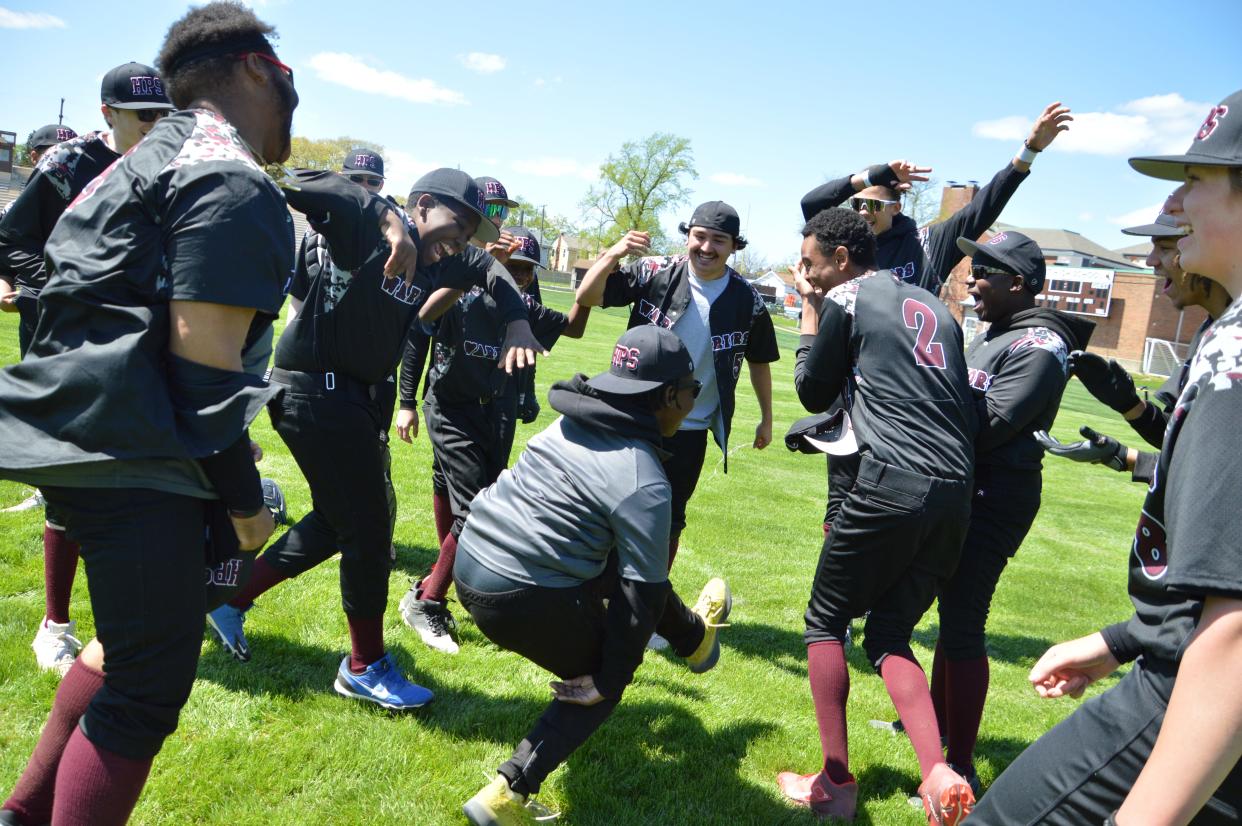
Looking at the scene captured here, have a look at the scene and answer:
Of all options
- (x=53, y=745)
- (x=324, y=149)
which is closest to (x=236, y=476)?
(x=53, y=745)

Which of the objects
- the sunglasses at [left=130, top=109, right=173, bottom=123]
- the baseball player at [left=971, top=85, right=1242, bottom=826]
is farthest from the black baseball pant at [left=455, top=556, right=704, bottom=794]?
the sunglasses at [left=130, top=109, right=173, bottom=123]

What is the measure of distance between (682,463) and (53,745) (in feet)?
11.1

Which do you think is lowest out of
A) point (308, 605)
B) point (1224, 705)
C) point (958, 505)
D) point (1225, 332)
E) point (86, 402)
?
point (308, 605)

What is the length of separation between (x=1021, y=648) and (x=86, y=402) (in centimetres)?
606

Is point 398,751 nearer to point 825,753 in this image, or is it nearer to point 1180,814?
point 825,753

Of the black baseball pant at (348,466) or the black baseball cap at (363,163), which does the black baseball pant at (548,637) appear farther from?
the black baseball cap at (363,163)

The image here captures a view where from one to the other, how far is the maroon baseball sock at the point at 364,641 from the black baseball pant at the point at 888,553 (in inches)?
75.6

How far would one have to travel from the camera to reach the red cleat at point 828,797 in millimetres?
3479

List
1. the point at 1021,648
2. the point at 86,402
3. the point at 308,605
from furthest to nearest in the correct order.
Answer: the point at 1021,648 → the point at 308,605 → the point at 86,402

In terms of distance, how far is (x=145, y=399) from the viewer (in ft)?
6.86

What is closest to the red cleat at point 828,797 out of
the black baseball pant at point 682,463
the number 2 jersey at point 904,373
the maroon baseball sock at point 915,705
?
the maroon baseball sock at point 915,705

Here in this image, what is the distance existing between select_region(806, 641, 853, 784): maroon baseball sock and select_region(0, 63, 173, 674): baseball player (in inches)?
130

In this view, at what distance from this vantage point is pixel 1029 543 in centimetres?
974

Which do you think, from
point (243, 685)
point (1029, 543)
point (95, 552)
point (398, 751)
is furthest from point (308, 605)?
point (1029, 543)
